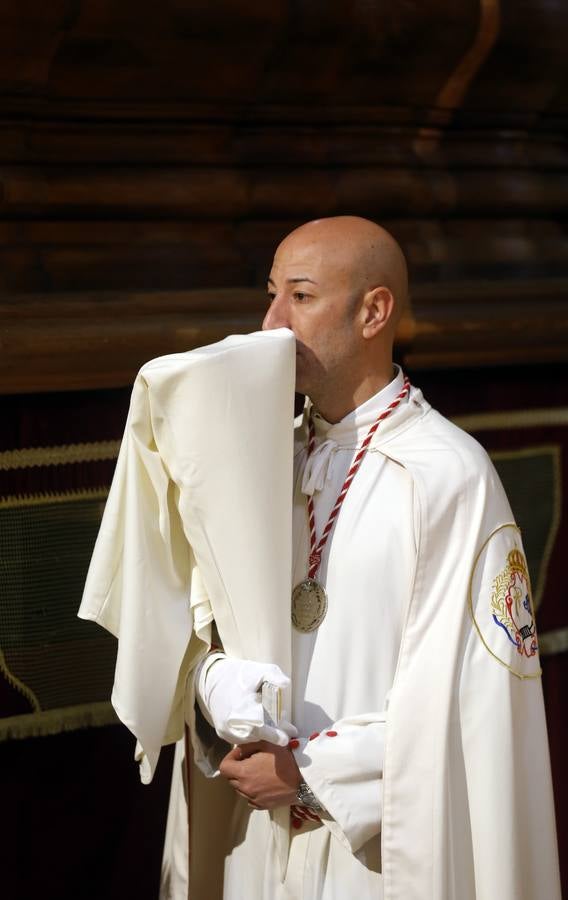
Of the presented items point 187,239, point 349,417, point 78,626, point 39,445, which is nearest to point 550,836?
point 349,417

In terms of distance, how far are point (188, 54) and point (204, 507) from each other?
3.89ft

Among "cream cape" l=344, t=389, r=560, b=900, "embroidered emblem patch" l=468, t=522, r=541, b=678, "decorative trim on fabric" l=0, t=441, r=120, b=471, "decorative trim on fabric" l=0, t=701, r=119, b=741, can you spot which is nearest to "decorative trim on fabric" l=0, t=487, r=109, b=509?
"decorative trim on fabric" l=0, t=441, r=120, b=471

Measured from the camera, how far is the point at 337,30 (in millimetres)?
2865

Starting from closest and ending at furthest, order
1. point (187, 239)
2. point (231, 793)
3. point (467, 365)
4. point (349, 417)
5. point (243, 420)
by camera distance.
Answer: point (243, 420) → point (349, 417) → point (231, 793) → point (187, 239) → point (467, 365)

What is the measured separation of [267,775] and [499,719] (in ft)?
1.22

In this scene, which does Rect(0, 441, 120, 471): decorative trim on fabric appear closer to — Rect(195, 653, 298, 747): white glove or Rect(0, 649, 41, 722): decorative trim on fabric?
Rect(0, 649, 41, 722): decorative trim on fabric

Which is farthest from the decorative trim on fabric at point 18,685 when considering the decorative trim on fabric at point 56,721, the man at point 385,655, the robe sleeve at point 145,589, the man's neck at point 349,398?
the man's neck at point 349,398

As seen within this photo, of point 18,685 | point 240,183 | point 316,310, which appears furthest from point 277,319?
point 18,685

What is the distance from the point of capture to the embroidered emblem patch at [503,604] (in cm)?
198

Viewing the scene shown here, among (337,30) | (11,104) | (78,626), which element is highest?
(337,30)

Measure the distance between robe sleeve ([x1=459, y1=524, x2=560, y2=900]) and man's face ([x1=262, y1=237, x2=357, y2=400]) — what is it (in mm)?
393

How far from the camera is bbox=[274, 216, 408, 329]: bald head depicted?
2094 mm

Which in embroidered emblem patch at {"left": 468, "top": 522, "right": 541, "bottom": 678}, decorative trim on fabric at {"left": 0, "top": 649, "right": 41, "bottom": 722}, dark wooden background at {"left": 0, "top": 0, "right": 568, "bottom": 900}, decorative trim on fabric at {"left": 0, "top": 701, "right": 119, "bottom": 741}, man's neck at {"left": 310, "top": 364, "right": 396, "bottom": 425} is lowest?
decorative trim on fabric at {"left": 0, "top": 701, "right": 119, "bottom": 741}

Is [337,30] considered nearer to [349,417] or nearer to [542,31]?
[542,31]
